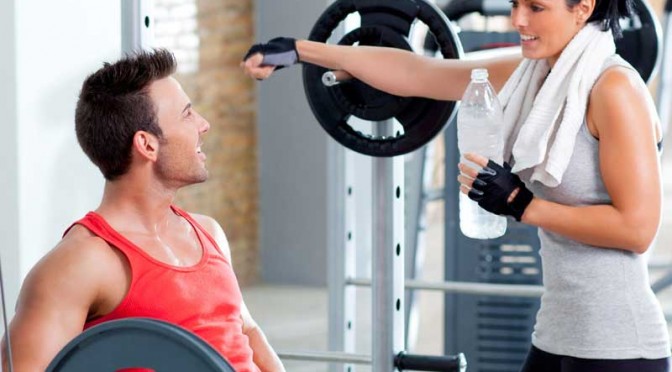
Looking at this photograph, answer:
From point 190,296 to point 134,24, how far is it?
684mm

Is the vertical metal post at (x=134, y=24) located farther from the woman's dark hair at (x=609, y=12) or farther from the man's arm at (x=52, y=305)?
the woman's dark hair at (x=609, y=12)

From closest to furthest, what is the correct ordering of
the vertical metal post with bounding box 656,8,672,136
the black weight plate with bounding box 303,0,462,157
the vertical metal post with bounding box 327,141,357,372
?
the black weight plate with bounding box 303,0,462,157 → the vertical metal post with bounding box 327,141,357,372 → the vertical metal post with bounding box 656,8,672,136

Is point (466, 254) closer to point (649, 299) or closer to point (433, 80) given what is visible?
point (433, 80)

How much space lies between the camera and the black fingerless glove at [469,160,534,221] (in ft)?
6.33

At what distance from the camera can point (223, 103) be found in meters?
5.97

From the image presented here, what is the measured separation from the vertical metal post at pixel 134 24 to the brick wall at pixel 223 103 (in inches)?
129

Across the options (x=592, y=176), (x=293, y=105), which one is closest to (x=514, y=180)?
(x=592, y=176)

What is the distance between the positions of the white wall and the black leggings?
36.5 inches

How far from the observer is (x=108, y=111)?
186 cm

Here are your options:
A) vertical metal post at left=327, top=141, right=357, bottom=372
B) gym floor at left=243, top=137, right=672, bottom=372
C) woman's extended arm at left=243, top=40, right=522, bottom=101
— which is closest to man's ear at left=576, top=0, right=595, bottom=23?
woman's extended arm at left=243, top=40, right=522, bottom=101

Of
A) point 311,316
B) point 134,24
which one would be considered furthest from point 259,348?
point 311,316

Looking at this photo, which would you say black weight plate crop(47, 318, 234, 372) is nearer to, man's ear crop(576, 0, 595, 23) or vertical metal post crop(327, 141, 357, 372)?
man's ear crop(576, 0, 595, 23)

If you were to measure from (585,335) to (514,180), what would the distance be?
0.89ft

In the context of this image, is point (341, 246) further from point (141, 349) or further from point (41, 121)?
point (141, 349)
